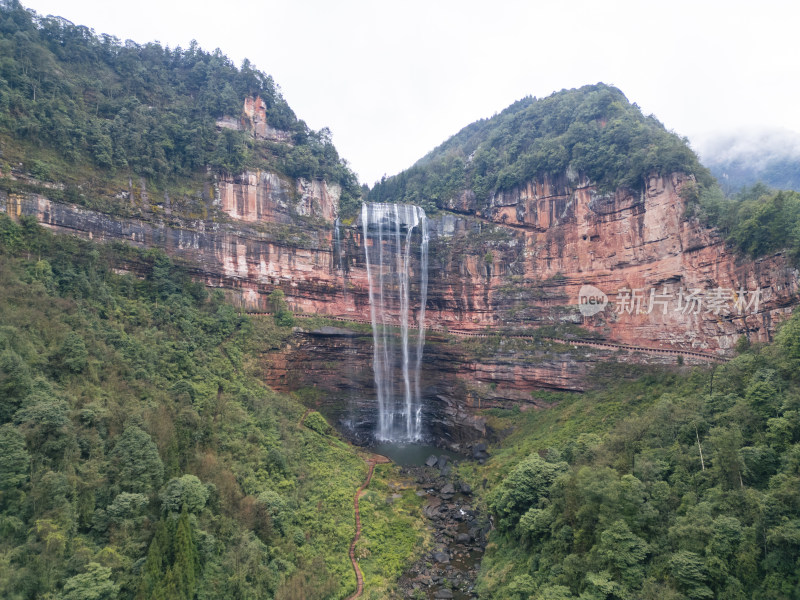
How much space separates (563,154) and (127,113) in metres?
25.0

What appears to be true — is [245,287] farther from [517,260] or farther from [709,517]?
[709,517]

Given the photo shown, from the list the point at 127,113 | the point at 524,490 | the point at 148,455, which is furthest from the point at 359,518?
the point at 127,113

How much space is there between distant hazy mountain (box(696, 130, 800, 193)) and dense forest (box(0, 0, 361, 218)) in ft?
114

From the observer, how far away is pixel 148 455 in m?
13.4

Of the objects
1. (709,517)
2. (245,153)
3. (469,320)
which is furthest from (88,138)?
(709,517)

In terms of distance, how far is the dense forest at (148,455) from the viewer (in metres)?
11.1

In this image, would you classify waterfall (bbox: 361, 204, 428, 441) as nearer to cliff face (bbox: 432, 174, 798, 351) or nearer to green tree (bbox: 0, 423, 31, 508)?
cliff face (bbox: 432, 174, 798, 351)

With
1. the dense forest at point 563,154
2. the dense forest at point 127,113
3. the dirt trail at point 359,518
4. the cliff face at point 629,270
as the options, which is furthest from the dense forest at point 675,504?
the dense forest at point 127,113

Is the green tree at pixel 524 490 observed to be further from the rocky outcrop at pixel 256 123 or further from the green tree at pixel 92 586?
the rocky outcrop at pixel 256 123

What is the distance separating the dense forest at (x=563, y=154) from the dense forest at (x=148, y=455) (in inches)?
763

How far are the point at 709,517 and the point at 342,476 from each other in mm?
14896

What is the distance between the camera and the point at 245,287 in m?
27.5

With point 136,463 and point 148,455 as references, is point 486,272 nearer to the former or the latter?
point 148,455

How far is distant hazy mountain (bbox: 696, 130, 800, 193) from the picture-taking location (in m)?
A: 39.3
